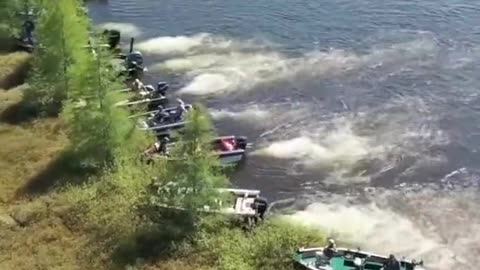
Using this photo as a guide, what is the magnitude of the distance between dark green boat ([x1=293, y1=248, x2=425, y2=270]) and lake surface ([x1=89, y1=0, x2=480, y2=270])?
10.1 feet

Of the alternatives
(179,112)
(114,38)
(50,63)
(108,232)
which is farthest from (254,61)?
(108,232)

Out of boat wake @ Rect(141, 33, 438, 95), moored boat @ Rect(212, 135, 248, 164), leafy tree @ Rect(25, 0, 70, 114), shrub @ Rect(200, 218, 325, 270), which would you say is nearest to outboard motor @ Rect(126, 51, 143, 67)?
boat wake @ Rect(141, 33, 438, 95)

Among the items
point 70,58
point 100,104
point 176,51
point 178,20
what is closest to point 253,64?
point 176,51

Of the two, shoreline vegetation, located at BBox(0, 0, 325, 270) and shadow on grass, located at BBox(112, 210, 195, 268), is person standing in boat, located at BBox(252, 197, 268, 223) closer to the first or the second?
shoreline vegetation, located at BBox(0, 0, 325, 270)

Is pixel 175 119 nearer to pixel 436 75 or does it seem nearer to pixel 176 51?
pixel 176 51

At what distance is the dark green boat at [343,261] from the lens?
38.8 m

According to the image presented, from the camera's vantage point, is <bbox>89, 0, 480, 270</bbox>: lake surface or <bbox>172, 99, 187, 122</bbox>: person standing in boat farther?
<bbox>172, 99, 187, 122</bbox>: person standing in boat

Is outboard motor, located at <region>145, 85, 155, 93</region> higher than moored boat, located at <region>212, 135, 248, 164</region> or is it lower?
higher

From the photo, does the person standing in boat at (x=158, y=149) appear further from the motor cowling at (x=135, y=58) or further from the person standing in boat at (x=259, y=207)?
the motor cowling at (x=135, y=58)

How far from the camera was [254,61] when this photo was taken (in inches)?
2574

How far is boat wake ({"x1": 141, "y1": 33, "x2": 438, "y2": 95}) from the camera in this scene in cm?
6253

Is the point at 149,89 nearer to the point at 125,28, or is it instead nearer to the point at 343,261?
the point at 125,28

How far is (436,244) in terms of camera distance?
42.7 metres

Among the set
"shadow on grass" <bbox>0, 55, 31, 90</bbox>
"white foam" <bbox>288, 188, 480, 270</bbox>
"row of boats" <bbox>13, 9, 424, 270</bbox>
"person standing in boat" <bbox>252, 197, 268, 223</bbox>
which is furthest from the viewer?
"shadow on grass" <bbox>0, 55, 31, 90</bbox>
